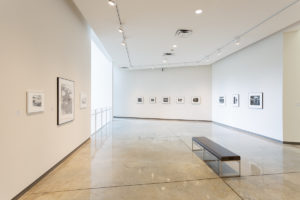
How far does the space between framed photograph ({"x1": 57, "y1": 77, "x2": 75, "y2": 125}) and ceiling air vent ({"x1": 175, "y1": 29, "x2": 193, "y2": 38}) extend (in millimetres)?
4022

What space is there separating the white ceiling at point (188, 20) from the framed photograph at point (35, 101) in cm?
256

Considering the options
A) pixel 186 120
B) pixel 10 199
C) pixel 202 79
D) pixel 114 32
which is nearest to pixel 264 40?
pixel 202 79

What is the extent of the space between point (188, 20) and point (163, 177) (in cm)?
449

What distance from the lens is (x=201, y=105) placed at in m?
12.0

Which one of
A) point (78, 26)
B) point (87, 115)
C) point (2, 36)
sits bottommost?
point (87, 115)

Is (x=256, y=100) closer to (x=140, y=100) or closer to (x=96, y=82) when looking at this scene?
(x=96, y=82)

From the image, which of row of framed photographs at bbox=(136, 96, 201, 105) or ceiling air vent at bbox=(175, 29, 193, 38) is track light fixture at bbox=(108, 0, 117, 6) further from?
row of framed photographs at bbox=(136, 96, 201, 105)

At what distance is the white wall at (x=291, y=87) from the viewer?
19.0 ft

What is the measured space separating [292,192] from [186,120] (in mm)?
9462

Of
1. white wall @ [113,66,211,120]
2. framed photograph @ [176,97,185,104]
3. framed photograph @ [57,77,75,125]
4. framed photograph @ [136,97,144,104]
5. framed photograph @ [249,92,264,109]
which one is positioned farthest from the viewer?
framed photograph @ [136,97,144,104]

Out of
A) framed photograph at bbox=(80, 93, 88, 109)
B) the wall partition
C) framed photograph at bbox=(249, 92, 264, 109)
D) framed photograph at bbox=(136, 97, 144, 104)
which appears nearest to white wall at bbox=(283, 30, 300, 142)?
framed photograph at bbox=(249, 92, 264, 109)

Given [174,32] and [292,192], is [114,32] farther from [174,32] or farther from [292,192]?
[292,192]

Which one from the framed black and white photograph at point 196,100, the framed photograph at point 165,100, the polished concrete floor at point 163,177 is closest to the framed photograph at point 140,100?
the framed photograph at point 165,100

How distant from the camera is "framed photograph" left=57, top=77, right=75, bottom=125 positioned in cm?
394
